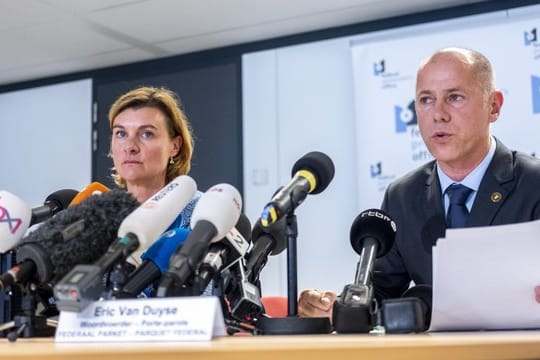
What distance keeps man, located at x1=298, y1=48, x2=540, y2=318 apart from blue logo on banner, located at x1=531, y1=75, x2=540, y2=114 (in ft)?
6.00

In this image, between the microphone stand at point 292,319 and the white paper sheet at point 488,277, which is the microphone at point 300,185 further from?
the white paper sheet at point 488,277

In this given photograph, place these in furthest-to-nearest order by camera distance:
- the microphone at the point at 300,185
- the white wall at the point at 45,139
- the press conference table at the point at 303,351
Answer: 1. the white wall at the point at 45,139
2. the microphone at the point at 300,185
3. the press conference table at the point at 303,351

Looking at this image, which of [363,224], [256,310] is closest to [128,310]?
[256,310]

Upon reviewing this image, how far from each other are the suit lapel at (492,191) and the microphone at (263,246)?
27.2 inches

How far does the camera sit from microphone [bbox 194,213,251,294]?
112 cm

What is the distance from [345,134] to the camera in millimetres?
4410

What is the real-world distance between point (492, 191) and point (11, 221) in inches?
48.7

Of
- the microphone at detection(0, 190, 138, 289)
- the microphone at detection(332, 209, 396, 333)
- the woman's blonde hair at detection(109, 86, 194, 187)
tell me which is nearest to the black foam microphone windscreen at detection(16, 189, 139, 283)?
the microphone at detection(0, 190, 138, 289)

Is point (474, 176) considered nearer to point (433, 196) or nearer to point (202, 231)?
point (433, 196)

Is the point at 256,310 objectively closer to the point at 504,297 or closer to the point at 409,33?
the point at 504,297

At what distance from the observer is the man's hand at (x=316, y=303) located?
1474 mm

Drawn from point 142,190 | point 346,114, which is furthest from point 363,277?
point 346,114

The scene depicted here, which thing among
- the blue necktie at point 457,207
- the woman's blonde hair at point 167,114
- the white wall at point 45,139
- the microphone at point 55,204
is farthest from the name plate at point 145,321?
the white wall at point 45,139

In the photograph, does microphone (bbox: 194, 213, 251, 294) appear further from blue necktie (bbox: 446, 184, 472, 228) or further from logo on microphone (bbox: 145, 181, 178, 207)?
blue necktie (bbox: 446, 184, 472, 228)
